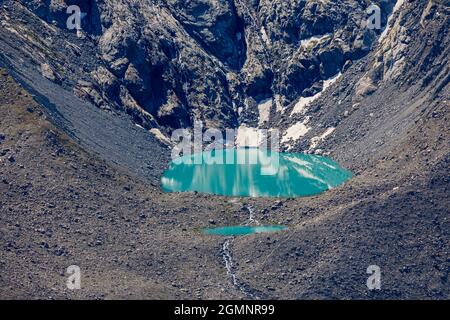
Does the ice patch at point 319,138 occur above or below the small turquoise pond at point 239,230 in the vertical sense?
above

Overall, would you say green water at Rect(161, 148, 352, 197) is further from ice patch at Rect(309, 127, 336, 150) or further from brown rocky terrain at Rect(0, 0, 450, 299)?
brown rocky terrain at Rect(0, 0, 450, 299)

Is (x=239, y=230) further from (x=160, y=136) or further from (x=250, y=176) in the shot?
(x=160, y=136)

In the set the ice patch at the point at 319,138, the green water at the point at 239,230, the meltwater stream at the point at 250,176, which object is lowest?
the green water at the point at 239,230

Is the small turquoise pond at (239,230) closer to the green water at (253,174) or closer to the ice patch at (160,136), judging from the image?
the green water at (253,174)

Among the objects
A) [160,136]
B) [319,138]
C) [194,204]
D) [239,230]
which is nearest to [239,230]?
[239,230]

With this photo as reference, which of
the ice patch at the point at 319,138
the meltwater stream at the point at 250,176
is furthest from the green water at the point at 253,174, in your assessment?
the ice patch at the point at 319,138

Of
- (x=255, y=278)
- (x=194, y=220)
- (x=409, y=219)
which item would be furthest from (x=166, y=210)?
(x=409, y=219)
